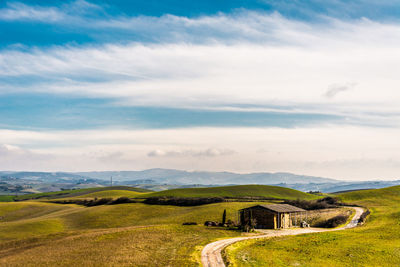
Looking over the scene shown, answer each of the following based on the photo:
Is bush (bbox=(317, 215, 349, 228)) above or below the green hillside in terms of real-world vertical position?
below

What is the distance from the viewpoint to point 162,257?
155ft

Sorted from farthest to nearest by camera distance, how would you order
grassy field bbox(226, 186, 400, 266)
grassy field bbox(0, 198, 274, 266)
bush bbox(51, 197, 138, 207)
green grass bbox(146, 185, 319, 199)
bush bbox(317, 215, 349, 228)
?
green grass bbox(146, 185, 319, 199) → bush bbox(51, 197, 138, 207) → bush bbox(317, 215, 349, 228) → grassy field bbox(0, 198, 274, 266) → grassy field bbox(226, 186, 400, 266)

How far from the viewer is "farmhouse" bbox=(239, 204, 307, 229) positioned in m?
82.0

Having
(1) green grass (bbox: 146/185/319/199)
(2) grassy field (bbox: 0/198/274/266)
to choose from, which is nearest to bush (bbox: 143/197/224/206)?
(2) grassy field (bbox: 0/198/274/266)

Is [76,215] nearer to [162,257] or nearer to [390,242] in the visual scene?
[162,257]

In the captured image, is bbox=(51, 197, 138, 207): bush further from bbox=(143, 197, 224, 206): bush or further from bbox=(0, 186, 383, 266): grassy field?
bbox=(0, 186, 383, 266): grassy field

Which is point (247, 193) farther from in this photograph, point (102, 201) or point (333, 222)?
point (333, 222)

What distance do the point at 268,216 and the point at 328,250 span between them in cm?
2992

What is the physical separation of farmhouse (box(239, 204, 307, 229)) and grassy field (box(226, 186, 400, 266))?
14.4m

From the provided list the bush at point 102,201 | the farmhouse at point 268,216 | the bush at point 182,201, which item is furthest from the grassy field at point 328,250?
the bush at point 102,201

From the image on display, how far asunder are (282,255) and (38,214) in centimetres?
11780

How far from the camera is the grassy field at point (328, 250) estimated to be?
46000mm

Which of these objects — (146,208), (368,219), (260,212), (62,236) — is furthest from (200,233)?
(146,208)

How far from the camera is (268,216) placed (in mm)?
83062
